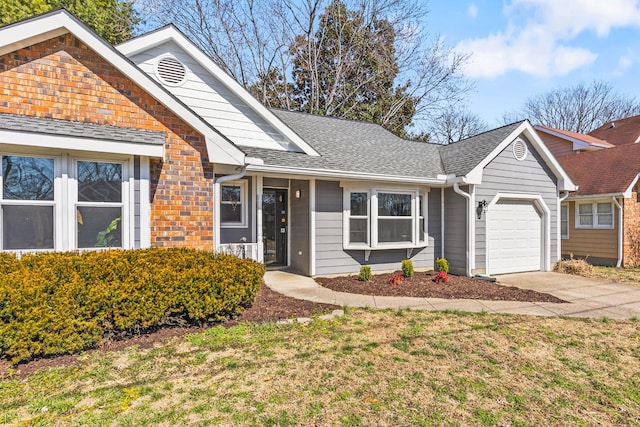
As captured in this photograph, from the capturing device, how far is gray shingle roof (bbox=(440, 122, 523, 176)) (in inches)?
394

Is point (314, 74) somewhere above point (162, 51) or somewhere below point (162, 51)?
above

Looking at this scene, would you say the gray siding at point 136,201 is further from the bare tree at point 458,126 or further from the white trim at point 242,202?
the bare tree at point 458,126

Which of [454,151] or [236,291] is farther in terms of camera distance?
[454,151]

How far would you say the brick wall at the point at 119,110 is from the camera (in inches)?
213

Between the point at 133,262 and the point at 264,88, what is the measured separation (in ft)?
60.6

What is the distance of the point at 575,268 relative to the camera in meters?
10.6

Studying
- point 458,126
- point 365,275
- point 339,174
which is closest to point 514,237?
point 365,275

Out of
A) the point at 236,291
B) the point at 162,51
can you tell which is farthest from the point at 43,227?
the point at 162,51

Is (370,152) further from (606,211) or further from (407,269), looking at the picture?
(606,211)

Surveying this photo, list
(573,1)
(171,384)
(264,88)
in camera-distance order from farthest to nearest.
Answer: (264,88)
(573,1)
(171,384)

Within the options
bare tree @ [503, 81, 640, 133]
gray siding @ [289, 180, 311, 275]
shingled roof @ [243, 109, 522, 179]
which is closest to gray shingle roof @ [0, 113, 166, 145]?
shingled roof @ [243, 109, 522, 179]

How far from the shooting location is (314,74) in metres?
21.9

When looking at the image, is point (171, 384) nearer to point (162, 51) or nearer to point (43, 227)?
point (43, 227)

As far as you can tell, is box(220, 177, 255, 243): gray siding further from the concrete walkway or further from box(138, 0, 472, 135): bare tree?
box(138, 0, 472, 135): bare tree
